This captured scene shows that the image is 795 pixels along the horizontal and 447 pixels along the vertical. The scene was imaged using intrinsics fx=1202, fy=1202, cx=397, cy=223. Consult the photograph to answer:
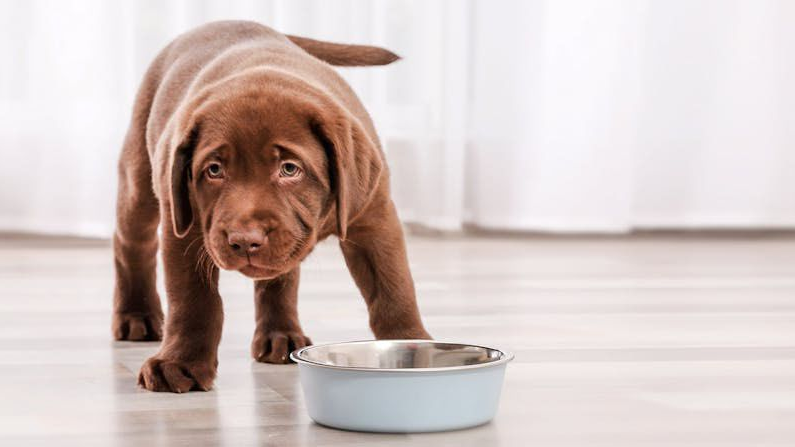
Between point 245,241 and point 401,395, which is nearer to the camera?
point 401,395

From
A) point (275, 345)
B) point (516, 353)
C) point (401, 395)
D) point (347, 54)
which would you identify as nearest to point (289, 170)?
point (401, 395)

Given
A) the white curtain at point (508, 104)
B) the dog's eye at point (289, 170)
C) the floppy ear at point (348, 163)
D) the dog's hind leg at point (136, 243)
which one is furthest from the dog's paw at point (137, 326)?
the white curtain at point (508, 104)

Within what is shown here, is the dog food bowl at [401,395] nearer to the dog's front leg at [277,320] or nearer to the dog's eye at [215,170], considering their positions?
the dog's eye at [215,170]

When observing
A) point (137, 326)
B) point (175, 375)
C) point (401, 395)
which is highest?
point (401, 395)

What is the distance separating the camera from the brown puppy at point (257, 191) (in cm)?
180

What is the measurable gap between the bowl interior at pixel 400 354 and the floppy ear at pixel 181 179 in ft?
1.08

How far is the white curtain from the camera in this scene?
4.88 metres

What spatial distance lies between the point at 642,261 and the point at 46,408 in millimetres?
2893

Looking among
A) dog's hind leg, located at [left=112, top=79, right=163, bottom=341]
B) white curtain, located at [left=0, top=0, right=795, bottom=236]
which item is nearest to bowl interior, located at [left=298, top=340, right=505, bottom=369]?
dog's hind leg, located at [left=112, top=79, right=163, bottom=341]

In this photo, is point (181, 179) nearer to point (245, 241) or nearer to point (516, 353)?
point (245, 241)

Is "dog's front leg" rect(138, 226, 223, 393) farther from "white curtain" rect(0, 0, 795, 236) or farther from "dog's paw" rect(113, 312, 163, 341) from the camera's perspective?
"white curtain" rect(0, 0, 795, 236)

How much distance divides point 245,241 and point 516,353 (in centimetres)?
78

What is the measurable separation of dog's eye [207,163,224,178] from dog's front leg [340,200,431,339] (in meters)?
0.32

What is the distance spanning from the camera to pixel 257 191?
5.84 feet
